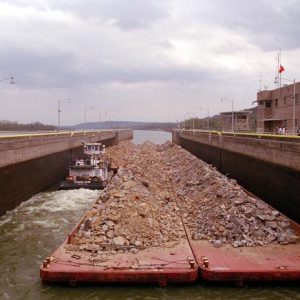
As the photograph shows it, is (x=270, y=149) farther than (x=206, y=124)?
No

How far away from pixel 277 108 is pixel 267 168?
4527 cm

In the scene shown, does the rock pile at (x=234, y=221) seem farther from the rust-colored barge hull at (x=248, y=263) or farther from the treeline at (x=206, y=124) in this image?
the treeline at (x=206, y=124)

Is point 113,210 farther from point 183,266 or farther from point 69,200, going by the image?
point 69,200

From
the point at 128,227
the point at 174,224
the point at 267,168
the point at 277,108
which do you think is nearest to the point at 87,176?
the point at 267,168

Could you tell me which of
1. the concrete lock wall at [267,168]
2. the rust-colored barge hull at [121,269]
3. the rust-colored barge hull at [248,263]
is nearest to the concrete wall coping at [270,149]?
the concrete lock wall at [267,168]

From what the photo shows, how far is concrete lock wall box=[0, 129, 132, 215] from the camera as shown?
27125 millimetres

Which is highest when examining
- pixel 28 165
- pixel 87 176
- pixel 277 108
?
pixel 277 108

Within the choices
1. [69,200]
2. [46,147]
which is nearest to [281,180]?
[69,200]

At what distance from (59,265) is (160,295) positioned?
3640mm

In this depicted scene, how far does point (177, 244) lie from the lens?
56.1 ft

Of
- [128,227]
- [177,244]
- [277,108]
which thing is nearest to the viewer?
[177,244]

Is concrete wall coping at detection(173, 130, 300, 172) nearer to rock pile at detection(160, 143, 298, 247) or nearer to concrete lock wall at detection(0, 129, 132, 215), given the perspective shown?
rock pile at detection(160, 143, 298, 247)

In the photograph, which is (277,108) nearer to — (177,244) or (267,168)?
(267,168)

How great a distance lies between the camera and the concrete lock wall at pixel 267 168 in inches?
806
